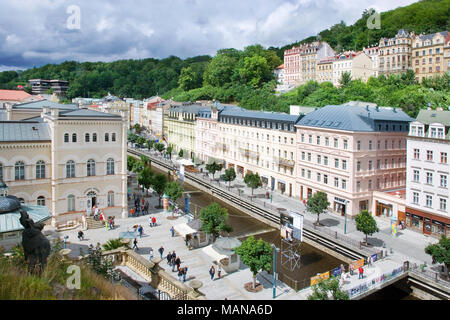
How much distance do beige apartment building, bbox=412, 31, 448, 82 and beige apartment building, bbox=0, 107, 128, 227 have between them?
7237 centimetres

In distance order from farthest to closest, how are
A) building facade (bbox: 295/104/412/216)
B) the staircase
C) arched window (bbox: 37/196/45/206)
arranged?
building facade (bbox: 295/104/412/216), the staircase, arched window (bbox: 37/196/45/206)

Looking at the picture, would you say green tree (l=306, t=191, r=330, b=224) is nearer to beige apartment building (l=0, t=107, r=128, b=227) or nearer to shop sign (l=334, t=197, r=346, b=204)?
shop sign (l=334, t=197, r=346, b=204)

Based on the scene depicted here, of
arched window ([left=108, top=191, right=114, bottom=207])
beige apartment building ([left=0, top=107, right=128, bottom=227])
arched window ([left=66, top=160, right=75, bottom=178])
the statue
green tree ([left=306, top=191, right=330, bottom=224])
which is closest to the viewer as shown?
the statue

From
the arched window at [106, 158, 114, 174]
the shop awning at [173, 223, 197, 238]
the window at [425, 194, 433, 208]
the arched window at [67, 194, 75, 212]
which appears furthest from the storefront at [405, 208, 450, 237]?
the arched window at [67, 194, 75, 212]

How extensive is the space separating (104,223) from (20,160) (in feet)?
30.2

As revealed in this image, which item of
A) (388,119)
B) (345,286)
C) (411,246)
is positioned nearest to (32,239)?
(345,286)

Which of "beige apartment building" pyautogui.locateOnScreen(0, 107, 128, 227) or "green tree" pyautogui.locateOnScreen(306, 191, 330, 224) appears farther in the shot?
"green tree" pyautogui.locateOnScreen(306, 191, 330, 224)

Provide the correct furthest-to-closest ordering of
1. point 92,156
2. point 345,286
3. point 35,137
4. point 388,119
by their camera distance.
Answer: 1. point 388,119
2. point 92,156
3. point 35,137
4. point 345,286

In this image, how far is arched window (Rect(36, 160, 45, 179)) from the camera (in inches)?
1385

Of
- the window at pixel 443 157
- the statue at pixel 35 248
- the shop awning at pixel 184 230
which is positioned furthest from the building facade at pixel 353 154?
the statue at pixel 35 248

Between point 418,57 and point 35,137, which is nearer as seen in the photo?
point 35,137

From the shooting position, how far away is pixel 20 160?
1348 inches

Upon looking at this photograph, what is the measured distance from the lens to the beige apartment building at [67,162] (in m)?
34.3
